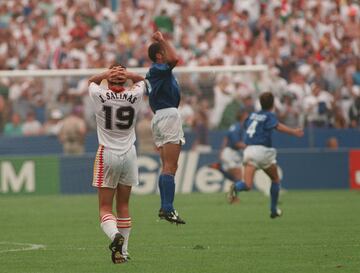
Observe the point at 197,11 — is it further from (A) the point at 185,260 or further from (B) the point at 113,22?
(A) the point at 185,260

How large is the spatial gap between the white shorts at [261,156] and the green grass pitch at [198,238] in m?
0.93

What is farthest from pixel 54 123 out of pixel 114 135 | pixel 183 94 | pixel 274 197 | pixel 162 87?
pixel 114 135

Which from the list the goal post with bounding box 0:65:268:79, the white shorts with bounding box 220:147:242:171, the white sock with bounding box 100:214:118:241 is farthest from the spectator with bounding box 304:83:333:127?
the white sock with bounding box 100:214:118:241

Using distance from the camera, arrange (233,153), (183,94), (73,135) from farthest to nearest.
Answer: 1. (183,94)
2. (73,135)
3. (233,153)

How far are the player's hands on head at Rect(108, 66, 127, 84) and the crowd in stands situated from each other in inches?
635

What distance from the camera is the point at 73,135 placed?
30.0 m

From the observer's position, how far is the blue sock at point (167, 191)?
16.0 meters

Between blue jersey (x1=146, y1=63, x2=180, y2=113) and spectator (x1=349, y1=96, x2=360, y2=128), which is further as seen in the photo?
spectator (x1=349, y1=96, x2=360, y2=128)

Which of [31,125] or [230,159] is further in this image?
[31,125]

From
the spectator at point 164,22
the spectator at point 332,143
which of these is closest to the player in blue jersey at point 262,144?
the spectator at point 332,143

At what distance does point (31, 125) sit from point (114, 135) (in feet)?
56.2

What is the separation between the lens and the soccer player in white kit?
43.8 ft

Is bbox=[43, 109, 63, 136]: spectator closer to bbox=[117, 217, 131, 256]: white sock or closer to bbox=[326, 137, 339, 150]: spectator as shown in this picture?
bbox=[326, 137, 339, 150]: spectator

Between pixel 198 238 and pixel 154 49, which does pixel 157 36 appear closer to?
pixel 154 49
